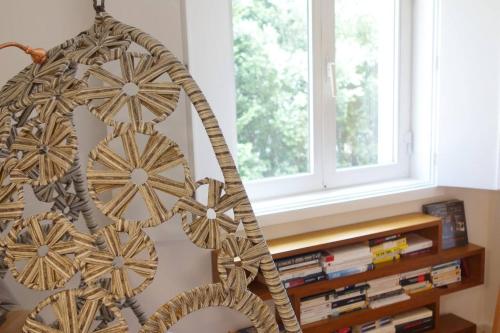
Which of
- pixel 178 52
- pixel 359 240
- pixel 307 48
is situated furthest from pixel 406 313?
pixel 178 52

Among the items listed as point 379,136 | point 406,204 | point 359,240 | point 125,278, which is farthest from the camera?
point 379,136

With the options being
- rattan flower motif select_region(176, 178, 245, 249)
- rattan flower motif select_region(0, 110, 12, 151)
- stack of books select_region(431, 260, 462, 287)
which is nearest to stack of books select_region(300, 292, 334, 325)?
stack of books select_region(431, 260, 462, 287)

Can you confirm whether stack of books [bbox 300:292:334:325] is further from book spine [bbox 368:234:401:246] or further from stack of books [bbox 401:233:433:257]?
stack of books [bbox 401:233:433:257]

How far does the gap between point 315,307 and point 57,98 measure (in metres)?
1.17

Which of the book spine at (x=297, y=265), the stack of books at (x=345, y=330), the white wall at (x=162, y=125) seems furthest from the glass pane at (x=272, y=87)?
the stack of books at (x=345, y=330)

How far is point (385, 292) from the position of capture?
179 cm

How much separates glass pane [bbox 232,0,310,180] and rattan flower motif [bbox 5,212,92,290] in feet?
3.49

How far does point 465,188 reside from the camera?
6.64 feet

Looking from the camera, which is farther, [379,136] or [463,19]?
[379,136]

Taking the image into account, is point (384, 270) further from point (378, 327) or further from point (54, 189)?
point (54, 189)

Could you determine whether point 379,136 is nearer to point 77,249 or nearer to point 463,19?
point 463,19

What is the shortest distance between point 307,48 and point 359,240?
Answer: 0.79m

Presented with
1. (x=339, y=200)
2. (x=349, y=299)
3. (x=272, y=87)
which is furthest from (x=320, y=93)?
(x=349, y=299)

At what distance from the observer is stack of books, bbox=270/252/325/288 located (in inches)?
62.6
